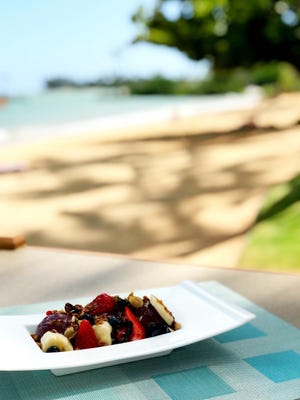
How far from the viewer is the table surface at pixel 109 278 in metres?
1.01

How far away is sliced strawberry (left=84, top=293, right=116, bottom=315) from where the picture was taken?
753mm

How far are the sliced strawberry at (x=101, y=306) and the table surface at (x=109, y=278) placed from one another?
26cm

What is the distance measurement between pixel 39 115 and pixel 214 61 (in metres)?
6.80

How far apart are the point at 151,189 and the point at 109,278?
364cm

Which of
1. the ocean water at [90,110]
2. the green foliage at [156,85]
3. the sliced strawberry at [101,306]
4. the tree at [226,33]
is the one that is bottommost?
the ocean water at [90,110]

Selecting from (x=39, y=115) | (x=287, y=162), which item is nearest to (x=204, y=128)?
(x=287, y=162)

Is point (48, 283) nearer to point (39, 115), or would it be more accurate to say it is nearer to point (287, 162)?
point (287, 162)

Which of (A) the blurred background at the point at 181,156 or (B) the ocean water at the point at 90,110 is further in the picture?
(B) the ocean water at the point at 90,110

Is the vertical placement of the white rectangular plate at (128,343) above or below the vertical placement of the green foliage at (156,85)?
above

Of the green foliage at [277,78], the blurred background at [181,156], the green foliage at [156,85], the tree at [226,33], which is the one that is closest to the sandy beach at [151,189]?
the blurred background at [181,156]

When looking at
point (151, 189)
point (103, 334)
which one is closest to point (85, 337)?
point (103, 334)

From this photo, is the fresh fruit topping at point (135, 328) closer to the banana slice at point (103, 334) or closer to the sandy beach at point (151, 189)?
the banana slice at point (103, 334)

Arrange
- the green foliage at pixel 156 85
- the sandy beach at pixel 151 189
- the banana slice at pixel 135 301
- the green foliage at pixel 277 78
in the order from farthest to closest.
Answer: the green foliage at pixel 156 85, the green foliage at pixel 277 78, the sandy beach at pixel 151 189, the banana slice at pixel 135 301

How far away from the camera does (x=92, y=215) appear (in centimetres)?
403
